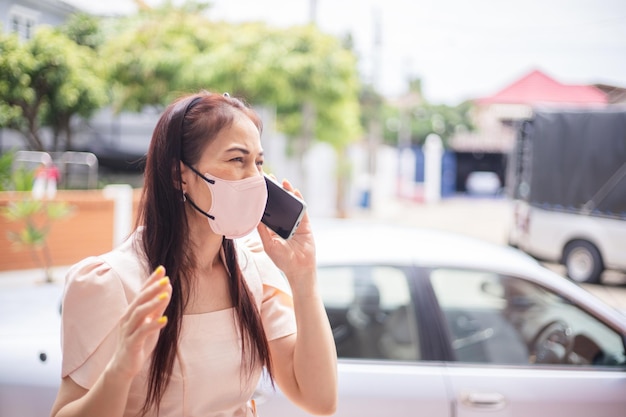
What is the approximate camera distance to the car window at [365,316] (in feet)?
8.86

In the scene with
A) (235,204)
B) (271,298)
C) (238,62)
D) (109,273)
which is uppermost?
(238,62)

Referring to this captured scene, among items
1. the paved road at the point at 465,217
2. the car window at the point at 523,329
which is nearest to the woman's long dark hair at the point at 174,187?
the car window at the point at 523,329

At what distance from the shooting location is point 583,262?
7.91 meters

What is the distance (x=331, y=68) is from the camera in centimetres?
1082

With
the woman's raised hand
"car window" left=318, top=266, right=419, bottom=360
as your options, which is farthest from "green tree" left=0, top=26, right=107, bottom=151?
the woman's raised hand

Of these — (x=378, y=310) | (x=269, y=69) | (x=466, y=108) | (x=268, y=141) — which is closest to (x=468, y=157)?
(x=466, y=108)

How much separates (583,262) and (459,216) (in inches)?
463

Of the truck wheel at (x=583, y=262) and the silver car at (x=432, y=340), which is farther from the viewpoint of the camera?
the truck wheel at (x=583, y=262)

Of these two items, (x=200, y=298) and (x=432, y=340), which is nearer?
(x=200, y=298)

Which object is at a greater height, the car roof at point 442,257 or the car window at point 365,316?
the car roof at point 442,257

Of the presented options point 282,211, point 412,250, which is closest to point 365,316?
point 412,250

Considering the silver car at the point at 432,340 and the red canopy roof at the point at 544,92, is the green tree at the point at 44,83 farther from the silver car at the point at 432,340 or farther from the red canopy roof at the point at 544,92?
the red canopy roof at the point at 544,92

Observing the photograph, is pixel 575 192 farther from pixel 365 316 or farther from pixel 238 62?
pixel 365 316

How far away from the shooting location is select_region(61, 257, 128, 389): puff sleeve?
1067 mm
